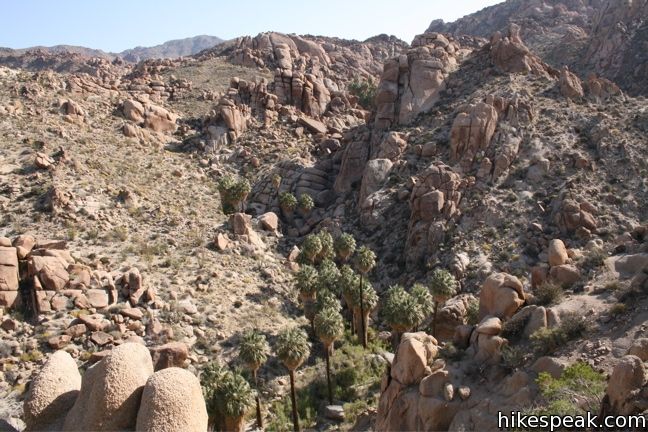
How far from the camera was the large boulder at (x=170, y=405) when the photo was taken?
1355 cm

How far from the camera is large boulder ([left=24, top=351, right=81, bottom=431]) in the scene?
14.8 m

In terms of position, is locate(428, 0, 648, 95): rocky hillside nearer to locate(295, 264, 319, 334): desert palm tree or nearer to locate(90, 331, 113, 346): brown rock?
locate(295, 264, 319, 334): desert palm tree

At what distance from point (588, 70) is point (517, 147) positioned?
57.1m

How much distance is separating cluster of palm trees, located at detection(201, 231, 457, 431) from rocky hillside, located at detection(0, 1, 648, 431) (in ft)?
0.72

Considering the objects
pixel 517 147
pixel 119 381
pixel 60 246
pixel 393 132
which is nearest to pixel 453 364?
pixel 119 381

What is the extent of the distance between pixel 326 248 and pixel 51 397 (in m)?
42.6

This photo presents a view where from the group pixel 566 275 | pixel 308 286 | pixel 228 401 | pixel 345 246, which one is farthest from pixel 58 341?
pixel 566 275

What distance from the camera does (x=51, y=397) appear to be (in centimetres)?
1513

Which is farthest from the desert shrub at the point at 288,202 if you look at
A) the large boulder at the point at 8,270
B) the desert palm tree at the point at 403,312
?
the large boulder at the point at 8,270

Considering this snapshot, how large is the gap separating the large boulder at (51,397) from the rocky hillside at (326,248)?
0.06 m

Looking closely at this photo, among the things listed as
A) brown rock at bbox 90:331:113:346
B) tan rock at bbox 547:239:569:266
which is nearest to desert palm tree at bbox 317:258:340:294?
brown rock at bbox 90:331:113:346

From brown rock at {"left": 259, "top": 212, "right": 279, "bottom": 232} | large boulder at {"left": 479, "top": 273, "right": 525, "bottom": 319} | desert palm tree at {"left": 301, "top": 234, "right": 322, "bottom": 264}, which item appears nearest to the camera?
large boulder at {"left": 479, "top": 273, "right": 525, "bottom": 319}

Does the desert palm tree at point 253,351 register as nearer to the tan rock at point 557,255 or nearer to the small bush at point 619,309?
the tan rock at point 557,255

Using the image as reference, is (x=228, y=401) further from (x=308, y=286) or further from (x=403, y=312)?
(x=308, y=286)
